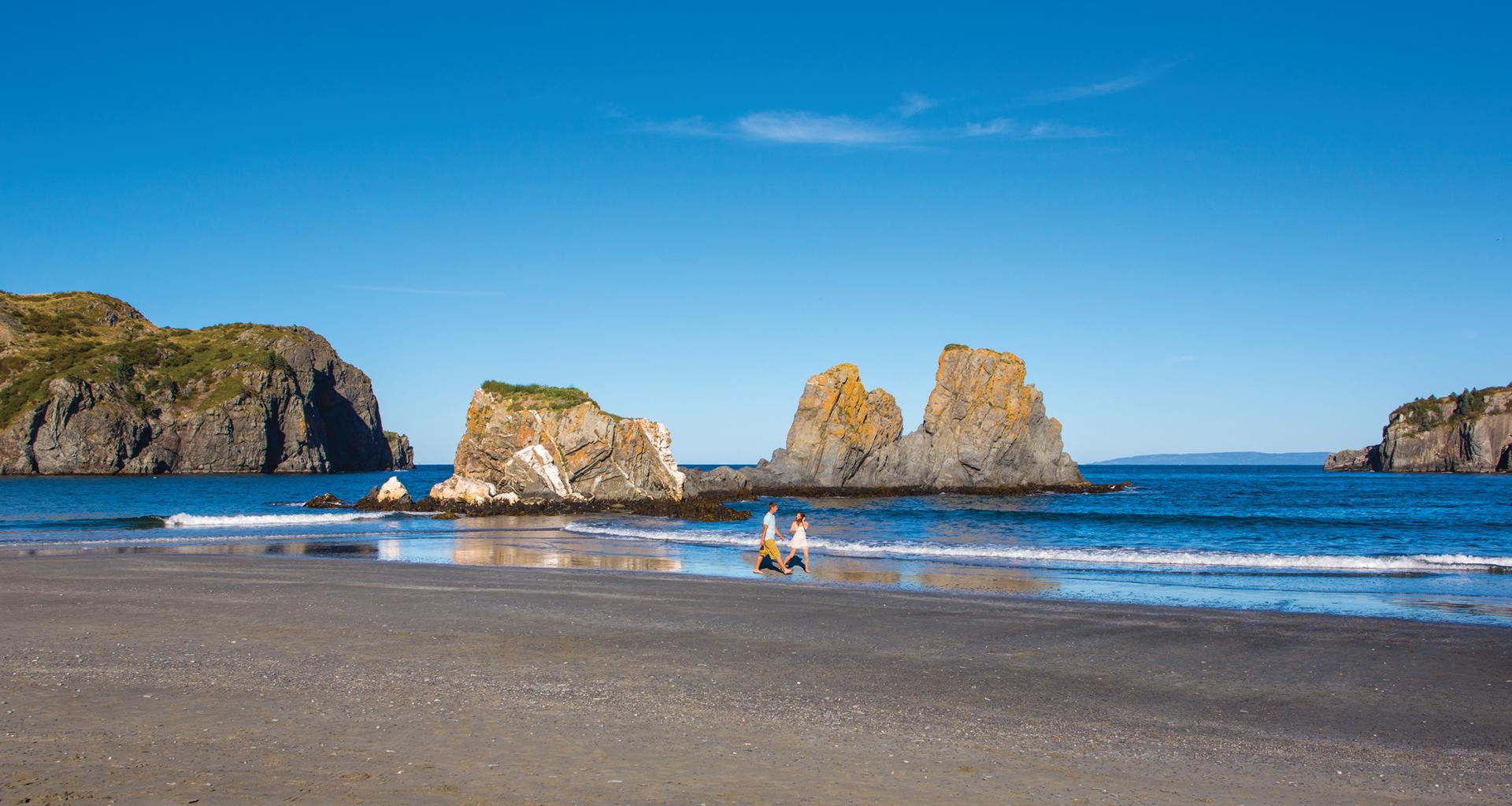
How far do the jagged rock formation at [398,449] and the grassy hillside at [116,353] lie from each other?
32.9 meters

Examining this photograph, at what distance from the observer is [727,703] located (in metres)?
9.28

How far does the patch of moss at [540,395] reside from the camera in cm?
5303

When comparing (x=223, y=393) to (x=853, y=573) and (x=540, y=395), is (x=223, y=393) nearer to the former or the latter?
(x=540, y=395)

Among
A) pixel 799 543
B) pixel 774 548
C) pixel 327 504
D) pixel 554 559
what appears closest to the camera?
pixel 774 548

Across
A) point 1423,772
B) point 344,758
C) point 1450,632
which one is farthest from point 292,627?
point 1450,632

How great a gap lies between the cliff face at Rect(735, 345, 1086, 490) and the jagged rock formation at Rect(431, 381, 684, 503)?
27050 mm

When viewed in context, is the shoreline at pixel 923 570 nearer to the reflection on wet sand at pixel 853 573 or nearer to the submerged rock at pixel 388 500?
the reflection on wet sand at pixel 853 573

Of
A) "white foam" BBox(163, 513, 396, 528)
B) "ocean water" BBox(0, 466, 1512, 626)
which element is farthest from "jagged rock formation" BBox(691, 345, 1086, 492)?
"white foam" BBox(163, 513, 396, 528)

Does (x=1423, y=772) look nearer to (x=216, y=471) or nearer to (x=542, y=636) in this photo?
(x=542, y=636)

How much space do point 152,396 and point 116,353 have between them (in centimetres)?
1011

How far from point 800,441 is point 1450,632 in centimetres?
6877

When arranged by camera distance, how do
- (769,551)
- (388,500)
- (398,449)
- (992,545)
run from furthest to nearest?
(398,449) < (388,500) < (992,545) < (769,551)

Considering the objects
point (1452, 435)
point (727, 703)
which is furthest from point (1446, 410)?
point (727, 703)

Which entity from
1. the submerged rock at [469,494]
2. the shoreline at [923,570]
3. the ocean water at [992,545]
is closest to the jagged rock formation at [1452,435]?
the ocean water at [992,545]
